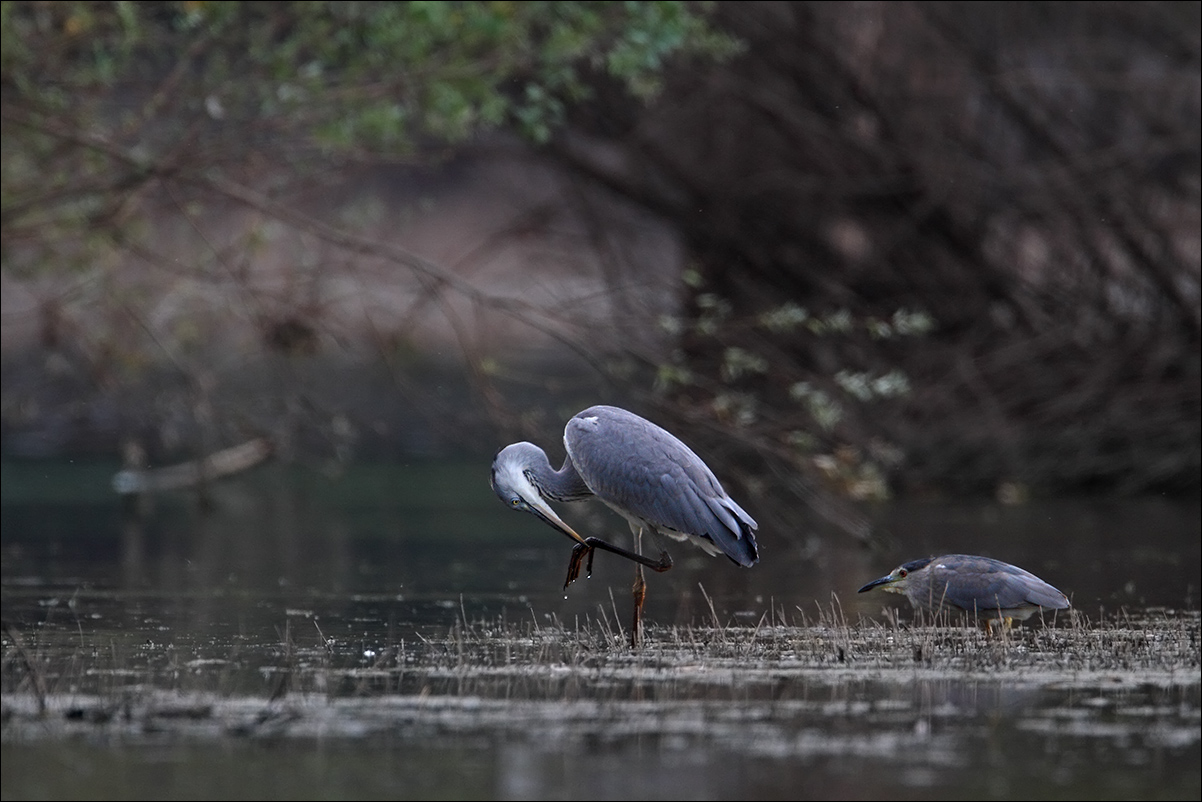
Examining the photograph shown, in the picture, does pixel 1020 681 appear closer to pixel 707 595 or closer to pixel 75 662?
pixel 75 662

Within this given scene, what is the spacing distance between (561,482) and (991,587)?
2.06 m

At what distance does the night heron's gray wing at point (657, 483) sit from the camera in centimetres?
819

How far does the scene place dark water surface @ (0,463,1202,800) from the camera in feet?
16.8

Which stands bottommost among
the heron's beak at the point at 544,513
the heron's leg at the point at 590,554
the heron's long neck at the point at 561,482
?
the heron's leg at the point at 590,554

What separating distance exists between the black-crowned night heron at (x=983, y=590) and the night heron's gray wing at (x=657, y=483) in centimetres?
79

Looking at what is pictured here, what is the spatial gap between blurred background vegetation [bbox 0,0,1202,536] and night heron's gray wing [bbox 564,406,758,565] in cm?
376

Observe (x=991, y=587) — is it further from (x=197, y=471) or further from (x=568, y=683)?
(x=197, y=471)

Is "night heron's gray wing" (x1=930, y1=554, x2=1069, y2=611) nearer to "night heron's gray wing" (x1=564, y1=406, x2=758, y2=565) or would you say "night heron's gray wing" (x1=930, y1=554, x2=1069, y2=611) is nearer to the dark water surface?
the dark water surface

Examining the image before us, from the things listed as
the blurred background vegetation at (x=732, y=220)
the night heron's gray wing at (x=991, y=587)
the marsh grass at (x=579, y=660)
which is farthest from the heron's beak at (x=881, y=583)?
the blurred background vegetation at (x=732, y=220)

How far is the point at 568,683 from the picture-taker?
6.54 m

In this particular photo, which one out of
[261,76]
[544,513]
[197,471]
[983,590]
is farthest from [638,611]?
[197,471]

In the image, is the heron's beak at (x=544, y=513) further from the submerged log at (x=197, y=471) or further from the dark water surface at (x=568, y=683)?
the submerged log at (x=197, y=471)

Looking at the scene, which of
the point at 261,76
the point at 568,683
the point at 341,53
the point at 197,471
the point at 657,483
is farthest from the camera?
the point at 197,471

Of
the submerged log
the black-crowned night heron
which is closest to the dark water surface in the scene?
the black-crowned night heron
